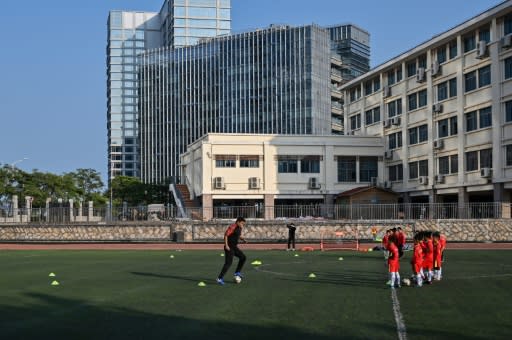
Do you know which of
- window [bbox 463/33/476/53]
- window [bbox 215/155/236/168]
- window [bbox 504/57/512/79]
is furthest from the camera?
window [bbox 215/155/236/168]

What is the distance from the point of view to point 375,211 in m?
50.2

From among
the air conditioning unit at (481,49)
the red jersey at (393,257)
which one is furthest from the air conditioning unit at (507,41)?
the red jersey at (393,257)

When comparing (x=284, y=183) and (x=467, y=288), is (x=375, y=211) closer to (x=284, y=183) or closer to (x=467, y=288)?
(x=284, y=183)

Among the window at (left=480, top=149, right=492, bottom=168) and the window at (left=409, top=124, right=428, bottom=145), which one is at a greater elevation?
the window at (left=409, top=124, right=428, bottom=145)

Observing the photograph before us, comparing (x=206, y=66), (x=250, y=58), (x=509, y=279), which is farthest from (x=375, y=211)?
(x=206, y=66)

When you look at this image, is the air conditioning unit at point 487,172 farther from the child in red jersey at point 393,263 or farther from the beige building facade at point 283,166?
the child in red jersey at point 393,263

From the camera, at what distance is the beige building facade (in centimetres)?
7362

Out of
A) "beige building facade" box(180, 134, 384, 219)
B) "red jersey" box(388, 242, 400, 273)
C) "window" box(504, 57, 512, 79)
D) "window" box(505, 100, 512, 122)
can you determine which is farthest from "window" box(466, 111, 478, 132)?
"red jersey" box(388, 242, 400, 273)

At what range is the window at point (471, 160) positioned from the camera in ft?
195

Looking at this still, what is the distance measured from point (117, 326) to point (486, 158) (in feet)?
165

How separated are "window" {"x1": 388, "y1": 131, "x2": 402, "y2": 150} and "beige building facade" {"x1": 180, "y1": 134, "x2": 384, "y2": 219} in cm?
124

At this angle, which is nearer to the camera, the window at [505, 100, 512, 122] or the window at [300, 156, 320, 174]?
the window at [505, 100, 512, 122]

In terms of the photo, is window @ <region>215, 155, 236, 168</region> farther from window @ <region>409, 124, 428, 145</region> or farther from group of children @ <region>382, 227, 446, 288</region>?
group of children @ <region>382, 227, 446, 288</region>

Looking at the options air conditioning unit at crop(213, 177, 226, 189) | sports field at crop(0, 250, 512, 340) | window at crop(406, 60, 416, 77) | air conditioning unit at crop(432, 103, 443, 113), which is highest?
window at crop(406, 60, 416, 77)
